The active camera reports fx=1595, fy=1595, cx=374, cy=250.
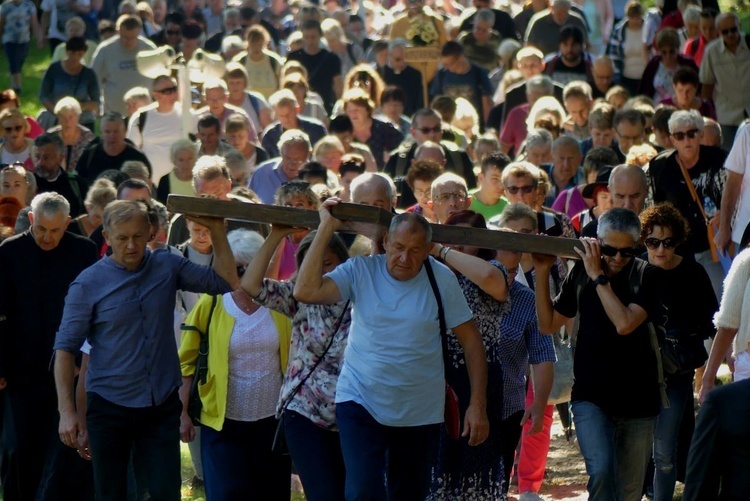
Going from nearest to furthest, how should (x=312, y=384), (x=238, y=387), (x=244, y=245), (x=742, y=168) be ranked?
(x=312, y=384), (x=238, y=387), (x=244, y=245), (x=742, y=168)

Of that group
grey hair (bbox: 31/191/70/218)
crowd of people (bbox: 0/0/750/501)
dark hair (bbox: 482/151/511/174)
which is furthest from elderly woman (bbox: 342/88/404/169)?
grey hair (bbox: 31/191/70/218)

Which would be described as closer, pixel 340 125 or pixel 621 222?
pixel 621 222

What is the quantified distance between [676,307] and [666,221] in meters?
0.52

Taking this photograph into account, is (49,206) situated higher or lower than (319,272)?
higher

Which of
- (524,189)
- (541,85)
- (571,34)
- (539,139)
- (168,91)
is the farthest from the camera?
(571,34)

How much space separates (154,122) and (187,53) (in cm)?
651

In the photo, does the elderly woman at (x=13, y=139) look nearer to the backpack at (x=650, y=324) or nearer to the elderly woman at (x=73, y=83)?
the elderly woman at (x=73, y=83)

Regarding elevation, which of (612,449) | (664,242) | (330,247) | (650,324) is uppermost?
(664,242)

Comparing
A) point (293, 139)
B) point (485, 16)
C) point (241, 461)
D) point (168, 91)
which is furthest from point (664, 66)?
point (241, 461)

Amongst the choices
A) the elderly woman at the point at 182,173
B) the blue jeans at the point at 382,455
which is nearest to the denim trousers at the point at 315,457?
the blue jeans at the point at 382,455

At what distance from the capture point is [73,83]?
19797mm

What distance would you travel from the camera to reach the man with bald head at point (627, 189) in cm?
1081

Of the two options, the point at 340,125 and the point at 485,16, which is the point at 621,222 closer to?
the point at 340,125

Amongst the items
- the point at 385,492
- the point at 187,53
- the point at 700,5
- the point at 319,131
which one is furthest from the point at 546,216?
the point at 187,53
